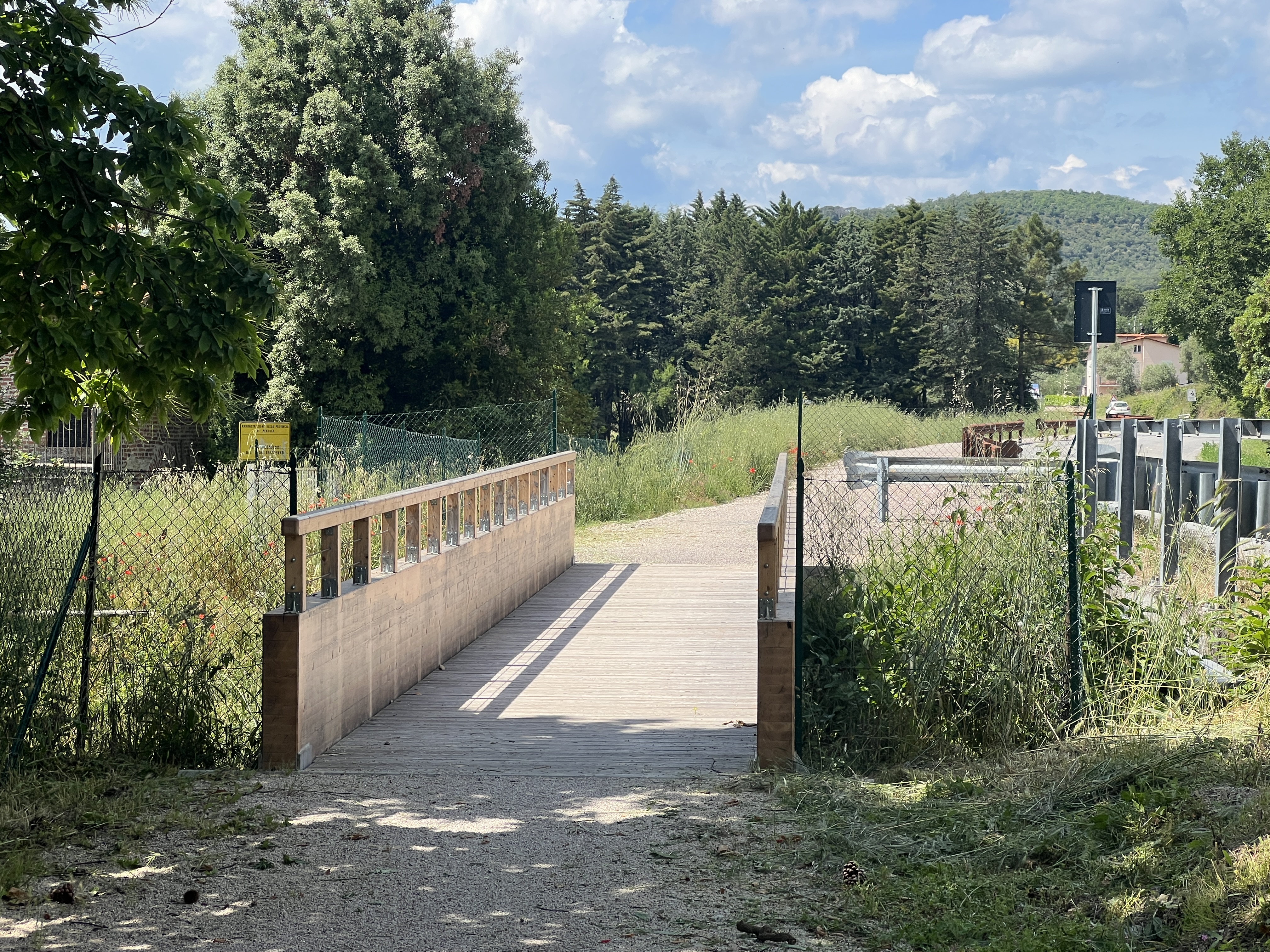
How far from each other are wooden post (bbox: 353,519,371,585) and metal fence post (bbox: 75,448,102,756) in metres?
1.40

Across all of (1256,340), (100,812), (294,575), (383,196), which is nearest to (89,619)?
(294,575)

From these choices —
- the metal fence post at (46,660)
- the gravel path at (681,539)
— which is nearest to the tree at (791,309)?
the gravel path at (681,539)

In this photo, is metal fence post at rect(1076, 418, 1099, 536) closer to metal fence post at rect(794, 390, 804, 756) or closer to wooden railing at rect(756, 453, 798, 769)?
metal fence post at rect(794, 390, 804, 756)

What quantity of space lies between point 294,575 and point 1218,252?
69.6m

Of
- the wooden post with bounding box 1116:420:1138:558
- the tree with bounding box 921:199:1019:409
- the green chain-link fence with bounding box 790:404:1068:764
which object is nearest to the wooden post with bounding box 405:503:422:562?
the green chain-link fence with bounding box 790:404:1068:764

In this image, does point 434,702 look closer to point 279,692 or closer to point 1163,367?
point 279,692

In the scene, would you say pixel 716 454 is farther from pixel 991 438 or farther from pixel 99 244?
pixel 99 244

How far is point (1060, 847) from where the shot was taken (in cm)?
495

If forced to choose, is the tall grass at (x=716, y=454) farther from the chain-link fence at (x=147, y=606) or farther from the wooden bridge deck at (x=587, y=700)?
the chain-link fence at (x=147, y=606)

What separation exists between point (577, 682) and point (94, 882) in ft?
14.7

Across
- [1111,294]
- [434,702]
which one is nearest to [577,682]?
[434,702]

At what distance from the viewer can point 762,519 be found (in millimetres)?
6945

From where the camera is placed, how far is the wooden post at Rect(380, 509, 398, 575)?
8094 millimetres

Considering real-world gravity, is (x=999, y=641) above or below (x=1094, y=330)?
below
